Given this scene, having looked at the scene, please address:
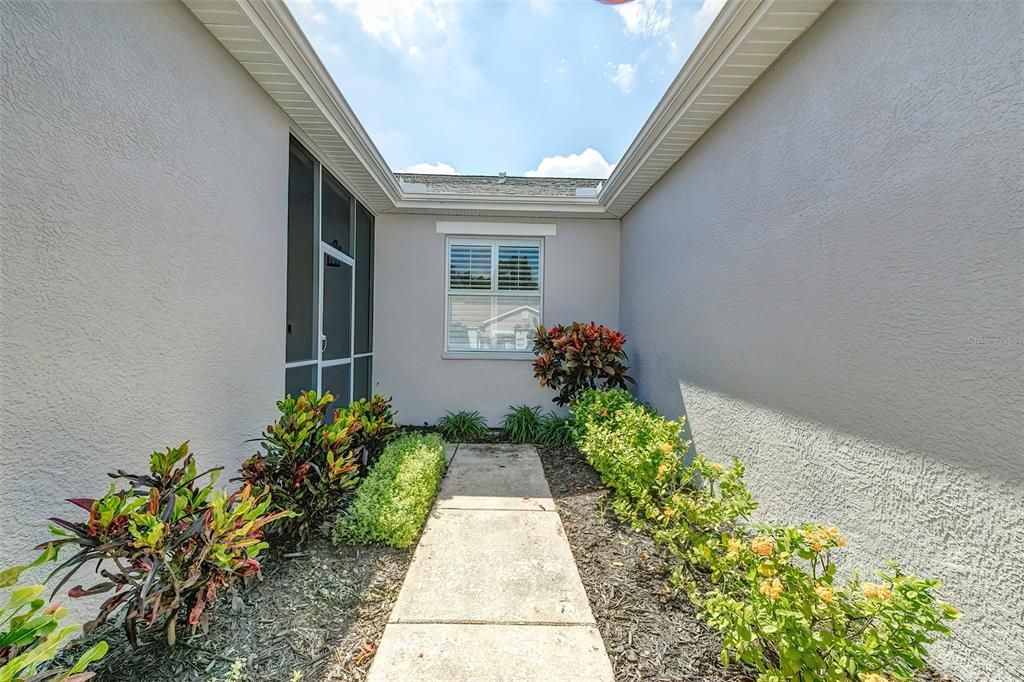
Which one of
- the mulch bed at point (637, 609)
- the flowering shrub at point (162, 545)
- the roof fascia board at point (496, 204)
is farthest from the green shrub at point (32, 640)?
the roof fascia board at point (496, 204)

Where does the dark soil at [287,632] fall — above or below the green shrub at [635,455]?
below

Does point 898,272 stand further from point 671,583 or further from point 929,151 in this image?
point 671,583

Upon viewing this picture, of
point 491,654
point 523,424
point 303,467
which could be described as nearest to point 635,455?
point 491,654

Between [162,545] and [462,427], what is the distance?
13.2 ft

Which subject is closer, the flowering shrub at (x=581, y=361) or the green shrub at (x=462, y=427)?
the flowering shrub at (x=581, y=361)

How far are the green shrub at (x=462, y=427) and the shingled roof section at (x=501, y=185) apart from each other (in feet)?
10.5

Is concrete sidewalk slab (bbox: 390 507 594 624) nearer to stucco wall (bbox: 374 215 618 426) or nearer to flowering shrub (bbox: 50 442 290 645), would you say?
flowering shrub (bbox: 50 442 290 645)

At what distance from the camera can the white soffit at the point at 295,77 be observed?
7.68ft

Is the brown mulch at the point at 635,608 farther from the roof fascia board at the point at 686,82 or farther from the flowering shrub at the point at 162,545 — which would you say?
the roof fascia board at the point at 686,82

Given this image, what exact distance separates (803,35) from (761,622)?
3162mm

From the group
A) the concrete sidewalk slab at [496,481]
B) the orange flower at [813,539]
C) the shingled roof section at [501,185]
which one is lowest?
the concrete sidewalk slab at [496,481]

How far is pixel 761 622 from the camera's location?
4.96 ft

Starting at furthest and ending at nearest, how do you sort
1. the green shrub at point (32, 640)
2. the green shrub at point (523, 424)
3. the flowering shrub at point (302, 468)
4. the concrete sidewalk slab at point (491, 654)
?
the green shrub at point (523, 424), the flowering shrub at point (302, 468), the concrete sidewalk slab at point (491, 654), the green shrub at point (32, 640)

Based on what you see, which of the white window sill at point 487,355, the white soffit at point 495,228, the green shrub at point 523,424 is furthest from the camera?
the white window sill at point 487,355
